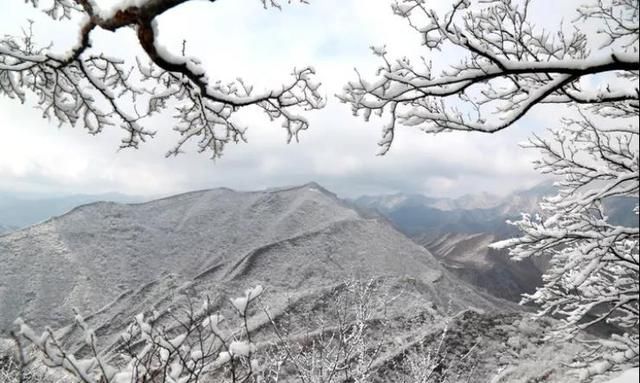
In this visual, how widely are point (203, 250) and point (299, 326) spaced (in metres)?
32.5

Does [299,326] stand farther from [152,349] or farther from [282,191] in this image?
[282,191]

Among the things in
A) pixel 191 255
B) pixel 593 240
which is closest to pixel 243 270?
pixel 191 255

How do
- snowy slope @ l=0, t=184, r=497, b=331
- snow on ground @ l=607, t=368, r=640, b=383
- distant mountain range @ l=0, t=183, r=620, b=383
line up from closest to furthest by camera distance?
snow on ground @ l=607, t=368, r=640, b=383
distant mountain range @ l=0, t=183, r=620, b=383
snowy slope @ l=0, t=184, r=497, b=331

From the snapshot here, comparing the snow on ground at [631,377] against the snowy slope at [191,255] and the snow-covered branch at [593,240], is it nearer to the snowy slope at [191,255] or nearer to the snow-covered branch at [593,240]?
the snow-covered branch at [593,240]

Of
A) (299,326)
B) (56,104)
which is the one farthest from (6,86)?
(299,326)

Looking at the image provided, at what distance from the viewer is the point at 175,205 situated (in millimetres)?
68750

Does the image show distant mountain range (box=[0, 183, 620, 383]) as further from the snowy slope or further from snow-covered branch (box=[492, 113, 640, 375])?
snow-covered branch (box=[492, 113, 640, 375])

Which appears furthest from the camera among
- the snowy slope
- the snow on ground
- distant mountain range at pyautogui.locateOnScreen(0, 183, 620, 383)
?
the snowy slope

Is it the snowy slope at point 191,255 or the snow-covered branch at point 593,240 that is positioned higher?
the snow-covered branch at point 593,240

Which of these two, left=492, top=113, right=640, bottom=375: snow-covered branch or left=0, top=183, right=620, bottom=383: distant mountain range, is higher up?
left=492, top=113, right=640, bottom=375: snow-covered branch

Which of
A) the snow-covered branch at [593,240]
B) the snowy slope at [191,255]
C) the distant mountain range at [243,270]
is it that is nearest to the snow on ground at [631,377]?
the snow-covered branch at [593,240]

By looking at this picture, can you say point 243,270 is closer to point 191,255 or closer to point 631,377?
point 191,255

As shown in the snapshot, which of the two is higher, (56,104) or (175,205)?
(56,104)

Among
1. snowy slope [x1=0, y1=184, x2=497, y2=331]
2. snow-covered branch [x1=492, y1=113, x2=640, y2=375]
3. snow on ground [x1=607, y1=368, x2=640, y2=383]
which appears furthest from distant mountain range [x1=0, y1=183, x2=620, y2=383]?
snow on ground [x1=607, y1=368, x2=640, y2=383]
